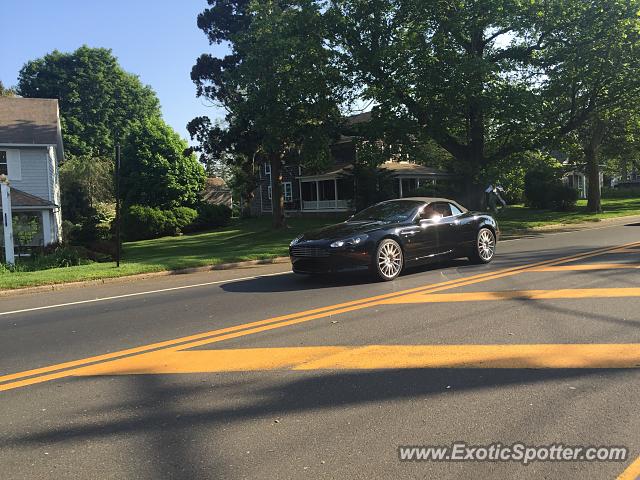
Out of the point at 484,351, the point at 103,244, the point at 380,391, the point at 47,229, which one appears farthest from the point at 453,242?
the point at 47,229

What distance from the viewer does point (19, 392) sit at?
455 centimetres

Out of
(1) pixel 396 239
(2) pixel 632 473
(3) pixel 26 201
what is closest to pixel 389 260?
(1) pixel 396 239

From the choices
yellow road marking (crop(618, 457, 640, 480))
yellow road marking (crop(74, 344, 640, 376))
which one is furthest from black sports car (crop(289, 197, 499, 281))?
yellow road marking (crop(618, 457, 640, 480))

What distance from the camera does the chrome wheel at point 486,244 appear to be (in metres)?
11.1

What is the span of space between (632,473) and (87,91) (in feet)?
227

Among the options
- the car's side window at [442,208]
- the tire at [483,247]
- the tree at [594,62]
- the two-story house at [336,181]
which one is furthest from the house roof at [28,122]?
the tree at [594,62]

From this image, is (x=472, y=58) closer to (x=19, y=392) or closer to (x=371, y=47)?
(x=371, y=47)

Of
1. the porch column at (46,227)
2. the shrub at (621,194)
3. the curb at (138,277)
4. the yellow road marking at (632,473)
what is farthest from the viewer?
the shrub at (621,194)

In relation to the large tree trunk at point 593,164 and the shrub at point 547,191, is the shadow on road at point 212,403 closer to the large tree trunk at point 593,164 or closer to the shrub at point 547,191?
the large tree trunk at point 593,164

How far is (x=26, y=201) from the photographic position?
22.1 metres

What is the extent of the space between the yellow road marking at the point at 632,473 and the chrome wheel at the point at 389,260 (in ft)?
20.6

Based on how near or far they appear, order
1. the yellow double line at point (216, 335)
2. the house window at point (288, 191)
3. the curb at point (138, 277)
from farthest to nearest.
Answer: the house window at point (288, 191) → the curb at point (138, 277) → the yellow double line at point (216, 335)

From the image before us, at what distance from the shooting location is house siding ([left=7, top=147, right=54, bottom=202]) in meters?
23.2

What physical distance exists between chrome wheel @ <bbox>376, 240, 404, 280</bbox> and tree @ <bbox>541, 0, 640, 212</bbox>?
14679 mm
